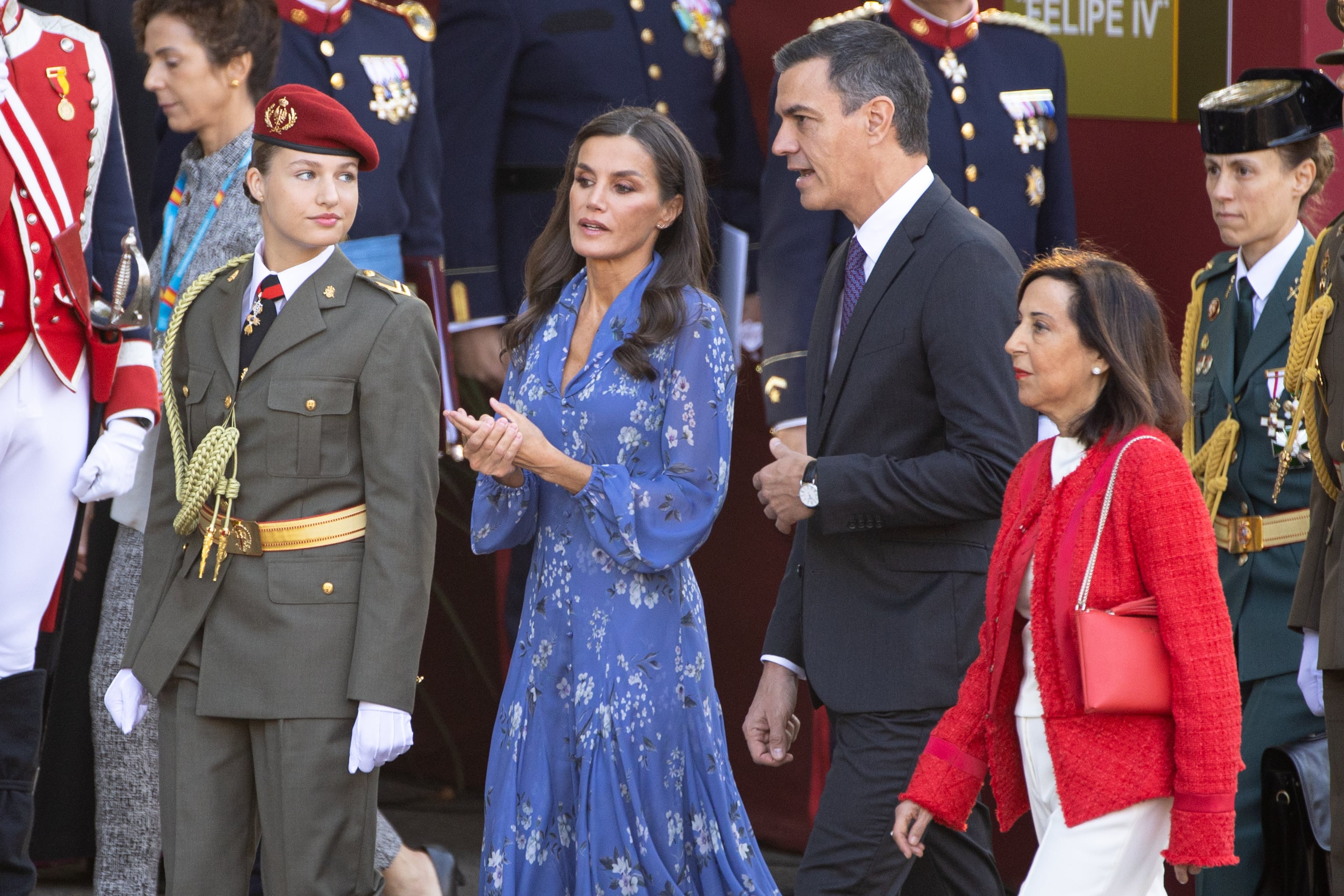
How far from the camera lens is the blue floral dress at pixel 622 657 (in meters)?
3.06

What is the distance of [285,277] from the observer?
303 centimetres

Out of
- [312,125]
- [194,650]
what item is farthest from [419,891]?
[312,125]

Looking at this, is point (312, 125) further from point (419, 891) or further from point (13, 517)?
point (419, 891)

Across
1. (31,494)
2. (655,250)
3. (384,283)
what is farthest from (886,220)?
(31,494)

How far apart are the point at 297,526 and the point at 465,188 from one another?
1.79 metres

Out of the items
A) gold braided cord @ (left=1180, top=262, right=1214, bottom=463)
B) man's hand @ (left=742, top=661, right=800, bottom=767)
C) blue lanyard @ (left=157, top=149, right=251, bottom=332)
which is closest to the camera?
man's hand @ (left=742, top=661, right=800, bottom=767)

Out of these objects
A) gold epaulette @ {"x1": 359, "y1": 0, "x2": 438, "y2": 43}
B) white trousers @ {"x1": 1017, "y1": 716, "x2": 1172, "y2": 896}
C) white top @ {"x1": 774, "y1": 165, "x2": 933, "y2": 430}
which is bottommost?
white trousers @ {"x1": 1017, "y1": 716, "x2": 1172, "y2": 896}

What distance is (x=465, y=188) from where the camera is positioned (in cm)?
453

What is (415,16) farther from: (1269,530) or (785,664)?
(1269,530)

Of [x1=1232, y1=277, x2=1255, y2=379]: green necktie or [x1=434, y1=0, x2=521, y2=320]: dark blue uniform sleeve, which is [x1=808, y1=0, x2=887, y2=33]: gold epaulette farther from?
[x1=1232, y1=277, x2=1255, y2=379]: green necktie

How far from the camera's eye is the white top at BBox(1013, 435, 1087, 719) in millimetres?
2656

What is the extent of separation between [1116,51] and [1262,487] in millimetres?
1438

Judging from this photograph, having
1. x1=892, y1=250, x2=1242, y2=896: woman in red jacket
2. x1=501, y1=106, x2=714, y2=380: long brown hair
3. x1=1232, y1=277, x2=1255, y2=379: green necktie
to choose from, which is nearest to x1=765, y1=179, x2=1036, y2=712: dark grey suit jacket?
x1=892, y1=250, x2=1242, y2=896: woman in red jacket

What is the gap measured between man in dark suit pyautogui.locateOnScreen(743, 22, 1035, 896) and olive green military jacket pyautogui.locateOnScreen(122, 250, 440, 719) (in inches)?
25.4
